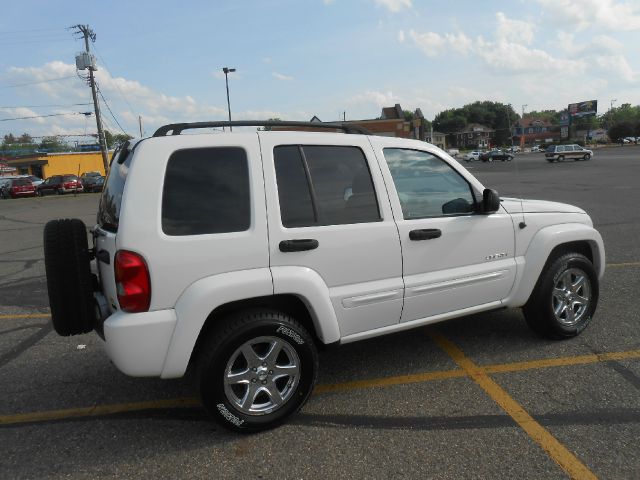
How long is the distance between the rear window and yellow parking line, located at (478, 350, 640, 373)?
282 centimetres

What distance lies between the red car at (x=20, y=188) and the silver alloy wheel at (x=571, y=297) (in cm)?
3716

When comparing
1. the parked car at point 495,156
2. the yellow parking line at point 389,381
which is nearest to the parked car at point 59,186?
the yellow parking line at point 389,381

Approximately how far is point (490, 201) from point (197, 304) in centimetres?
219

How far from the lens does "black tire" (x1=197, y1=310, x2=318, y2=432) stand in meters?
2.74

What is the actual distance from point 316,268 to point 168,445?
1371 mm

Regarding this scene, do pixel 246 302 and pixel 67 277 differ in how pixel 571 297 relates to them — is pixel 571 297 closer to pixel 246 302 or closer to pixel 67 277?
pixel 246 302

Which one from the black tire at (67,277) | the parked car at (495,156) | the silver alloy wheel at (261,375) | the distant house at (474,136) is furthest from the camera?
the distant house at (474,136)

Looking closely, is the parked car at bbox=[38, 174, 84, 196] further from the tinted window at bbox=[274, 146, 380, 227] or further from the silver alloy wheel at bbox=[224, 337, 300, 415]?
the silver alloy wheel at bbox=[224, 337, 300, 415]

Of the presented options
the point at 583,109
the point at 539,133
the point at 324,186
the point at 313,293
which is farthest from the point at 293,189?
the point at 539,133

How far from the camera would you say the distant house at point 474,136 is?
486 feet

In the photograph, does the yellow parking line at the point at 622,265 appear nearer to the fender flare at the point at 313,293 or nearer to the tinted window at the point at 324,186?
the tinted window at the point at 324,186

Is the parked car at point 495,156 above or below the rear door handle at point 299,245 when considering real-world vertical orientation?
below

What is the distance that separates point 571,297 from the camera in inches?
161

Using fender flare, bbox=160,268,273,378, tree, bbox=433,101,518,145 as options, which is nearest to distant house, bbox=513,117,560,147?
tree, bbox=433,101,518,145
